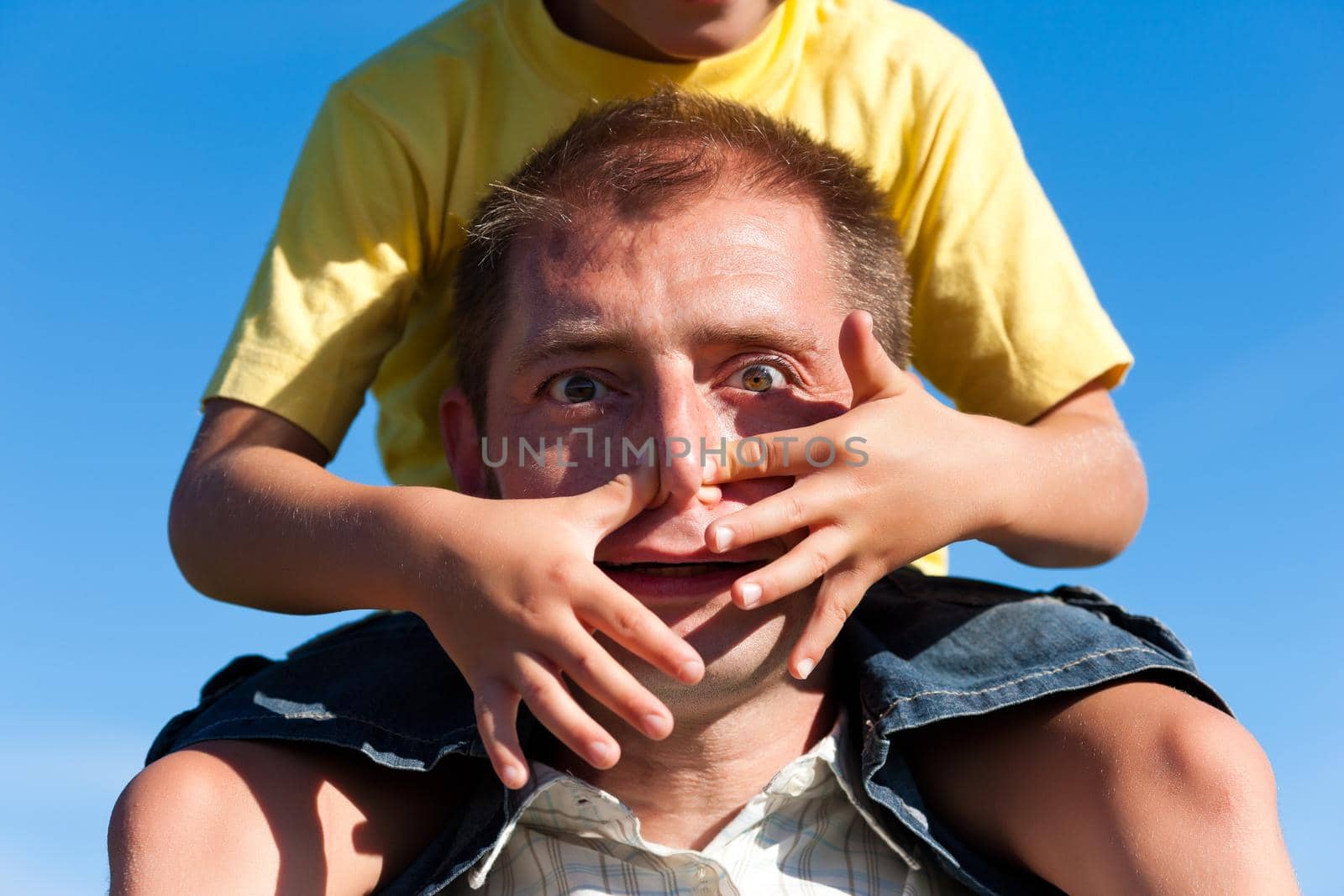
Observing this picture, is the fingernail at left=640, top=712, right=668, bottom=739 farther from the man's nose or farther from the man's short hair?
the man's short hair

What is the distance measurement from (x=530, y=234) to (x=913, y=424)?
892mm

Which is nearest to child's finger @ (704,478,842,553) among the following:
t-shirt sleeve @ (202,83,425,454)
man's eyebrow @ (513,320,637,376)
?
man's eyebrow @ (513,320,637,376)

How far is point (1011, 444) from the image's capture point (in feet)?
8.75

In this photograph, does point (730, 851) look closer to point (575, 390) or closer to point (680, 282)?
point (575, 390)

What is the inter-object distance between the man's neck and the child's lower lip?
0.27 meters

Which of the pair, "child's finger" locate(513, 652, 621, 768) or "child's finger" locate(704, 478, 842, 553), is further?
"child's finger" locate(704, 478, 842, 553)

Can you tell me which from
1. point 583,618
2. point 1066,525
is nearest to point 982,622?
point 1066,525

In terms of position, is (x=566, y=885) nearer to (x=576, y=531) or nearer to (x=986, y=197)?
(x=576, y=531)

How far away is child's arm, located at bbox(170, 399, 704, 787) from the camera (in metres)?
2.16

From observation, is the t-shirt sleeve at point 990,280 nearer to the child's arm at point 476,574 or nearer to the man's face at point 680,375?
the man's face at point 680,375

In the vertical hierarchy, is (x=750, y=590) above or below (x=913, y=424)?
below

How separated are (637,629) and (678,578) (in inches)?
12.0

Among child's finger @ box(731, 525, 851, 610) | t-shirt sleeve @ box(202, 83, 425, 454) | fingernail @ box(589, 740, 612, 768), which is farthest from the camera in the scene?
t-shirt sleeve @ box(202, 83, 425, 454)

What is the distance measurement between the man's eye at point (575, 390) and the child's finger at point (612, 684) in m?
0.62
